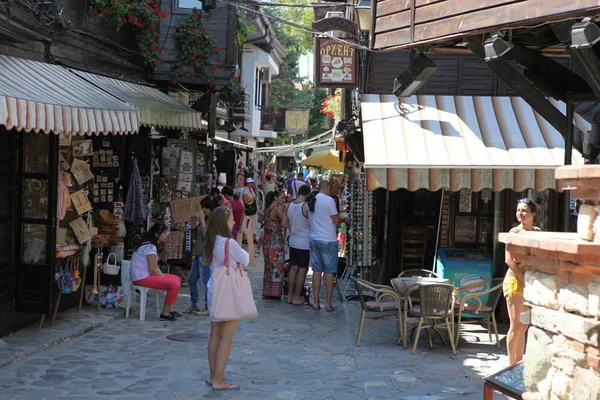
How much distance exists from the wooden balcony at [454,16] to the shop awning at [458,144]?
125 centimetres

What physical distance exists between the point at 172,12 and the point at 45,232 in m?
6.59

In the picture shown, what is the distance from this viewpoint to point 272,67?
37250 millimetres

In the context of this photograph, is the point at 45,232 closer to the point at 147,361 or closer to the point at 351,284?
the point at 147,361

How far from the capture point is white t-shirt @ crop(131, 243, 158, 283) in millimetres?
10781

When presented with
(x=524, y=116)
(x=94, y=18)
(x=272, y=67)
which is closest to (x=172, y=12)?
(x=94, y=18)

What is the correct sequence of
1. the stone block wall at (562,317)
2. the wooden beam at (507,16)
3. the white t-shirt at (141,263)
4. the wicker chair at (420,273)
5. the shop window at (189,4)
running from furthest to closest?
the shop window at (189,4) < the white t-shirt at (141,263) < the wicker chair at (420,273) < the wooden beam at (507,16) < the stone block wall at (562,317)

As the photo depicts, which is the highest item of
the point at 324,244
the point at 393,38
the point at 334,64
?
the point at 334,64

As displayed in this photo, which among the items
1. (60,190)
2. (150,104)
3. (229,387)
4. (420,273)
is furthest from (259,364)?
(150,104)

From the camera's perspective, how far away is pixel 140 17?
1359 centimetres

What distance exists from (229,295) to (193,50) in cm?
831

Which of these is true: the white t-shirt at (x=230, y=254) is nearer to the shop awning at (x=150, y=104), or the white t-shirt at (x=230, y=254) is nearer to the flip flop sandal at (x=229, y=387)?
the flip flop sandal at (x=229, y=387)

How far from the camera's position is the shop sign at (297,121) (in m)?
33.6

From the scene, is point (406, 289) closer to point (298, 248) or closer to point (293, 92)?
point (298, 248)

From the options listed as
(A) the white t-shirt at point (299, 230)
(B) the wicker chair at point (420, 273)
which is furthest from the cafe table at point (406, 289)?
(A) the white t-shirt at point (299, 230)
